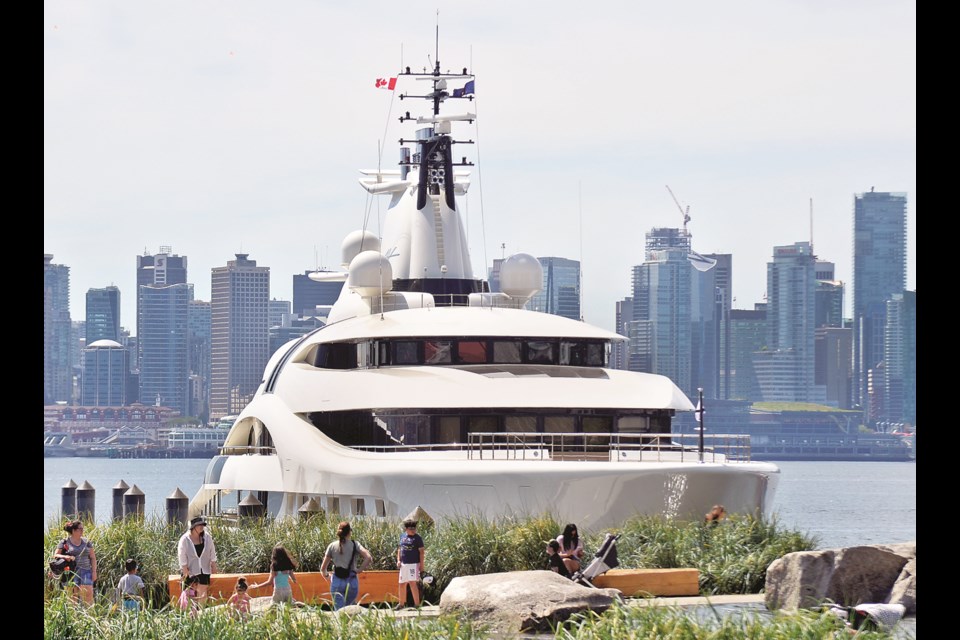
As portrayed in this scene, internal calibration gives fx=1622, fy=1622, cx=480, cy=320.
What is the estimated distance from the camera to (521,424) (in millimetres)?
30734

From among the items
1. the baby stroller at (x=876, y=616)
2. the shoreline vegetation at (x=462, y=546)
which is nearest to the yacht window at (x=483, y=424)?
the shoreline vegetation at (x=462, y=546)

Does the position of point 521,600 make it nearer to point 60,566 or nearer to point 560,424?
point 60,566

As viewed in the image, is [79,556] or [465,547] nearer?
[79,556]

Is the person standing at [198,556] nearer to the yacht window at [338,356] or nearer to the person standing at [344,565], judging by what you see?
the person standing at [344,565]

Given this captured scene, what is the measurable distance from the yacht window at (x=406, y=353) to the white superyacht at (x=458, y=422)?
3 cm

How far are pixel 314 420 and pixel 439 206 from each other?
835cm

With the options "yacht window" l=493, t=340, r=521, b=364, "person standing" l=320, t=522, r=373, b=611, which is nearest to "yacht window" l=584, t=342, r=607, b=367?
"yacht window" l=493, t=340, r=521, b=364

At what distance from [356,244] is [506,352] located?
365 inches

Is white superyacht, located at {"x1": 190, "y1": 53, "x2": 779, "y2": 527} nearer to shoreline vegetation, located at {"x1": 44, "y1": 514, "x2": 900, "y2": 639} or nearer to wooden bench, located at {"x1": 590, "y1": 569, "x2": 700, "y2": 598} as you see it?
shoreline vegetation, located at {"x1": 44, "y1": 514, "x2": 900, "y2": 639}

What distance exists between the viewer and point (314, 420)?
1277 inches

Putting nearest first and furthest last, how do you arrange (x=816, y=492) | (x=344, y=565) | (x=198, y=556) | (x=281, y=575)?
(x=281, y=575) → (x=344, y=565) → (x=198, y=556) → (x=816, y=492)

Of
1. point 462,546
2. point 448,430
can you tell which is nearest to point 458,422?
point 448,430

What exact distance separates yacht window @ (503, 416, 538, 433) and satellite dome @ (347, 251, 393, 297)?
19.7 feet

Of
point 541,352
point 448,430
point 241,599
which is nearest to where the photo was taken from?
point 241,599
